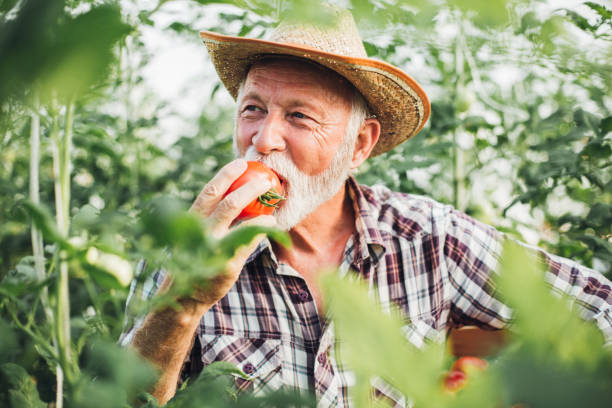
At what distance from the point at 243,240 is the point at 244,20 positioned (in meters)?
1.69

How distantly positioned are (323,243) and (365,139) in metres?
0.49

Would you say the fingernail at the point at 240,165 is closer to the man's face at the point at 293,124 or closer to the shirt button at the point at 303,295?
the man's face at the point at 293,124

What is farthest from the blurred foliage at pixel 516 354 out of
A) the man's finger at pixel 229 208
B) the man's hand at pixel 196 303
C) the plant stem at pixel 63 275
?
the man's finger at pixel 229 208

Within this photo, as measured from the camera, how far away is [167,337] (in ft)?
3.63

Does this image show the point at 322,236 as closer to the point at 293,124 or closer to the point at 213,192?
the point at 293,124

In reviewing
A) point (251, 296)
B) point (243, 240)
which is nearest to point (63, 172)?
point (243, 240)

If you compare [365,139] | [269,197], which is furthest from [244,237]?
[365,139]

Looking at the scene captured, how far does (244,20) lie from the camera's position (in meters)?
1.90

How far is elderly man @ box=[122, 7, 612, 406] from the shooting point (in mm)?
1643

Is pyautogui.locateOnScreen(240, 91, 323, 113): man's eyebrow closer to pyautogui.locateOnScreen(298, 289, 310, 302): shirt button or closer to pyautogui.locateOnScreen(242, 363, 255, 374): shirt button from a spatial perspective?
pyautogui.locateOnScreen(298, 289, 310, 302): shirt button

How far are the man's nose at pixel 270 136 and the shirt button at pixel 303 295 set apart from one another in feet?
1.73

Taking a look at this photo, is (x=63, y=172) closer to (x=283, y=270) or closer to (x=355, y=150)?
(x=283, y=270)

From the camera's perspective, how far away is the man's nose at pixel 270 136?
166 cm

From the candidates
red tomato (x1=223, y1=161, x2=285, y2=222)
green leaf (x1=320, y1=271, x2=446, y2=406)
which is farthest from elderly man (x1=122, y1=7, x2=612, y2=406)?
green leaf (x1=320, y1=271, x2=446, y2=406)
